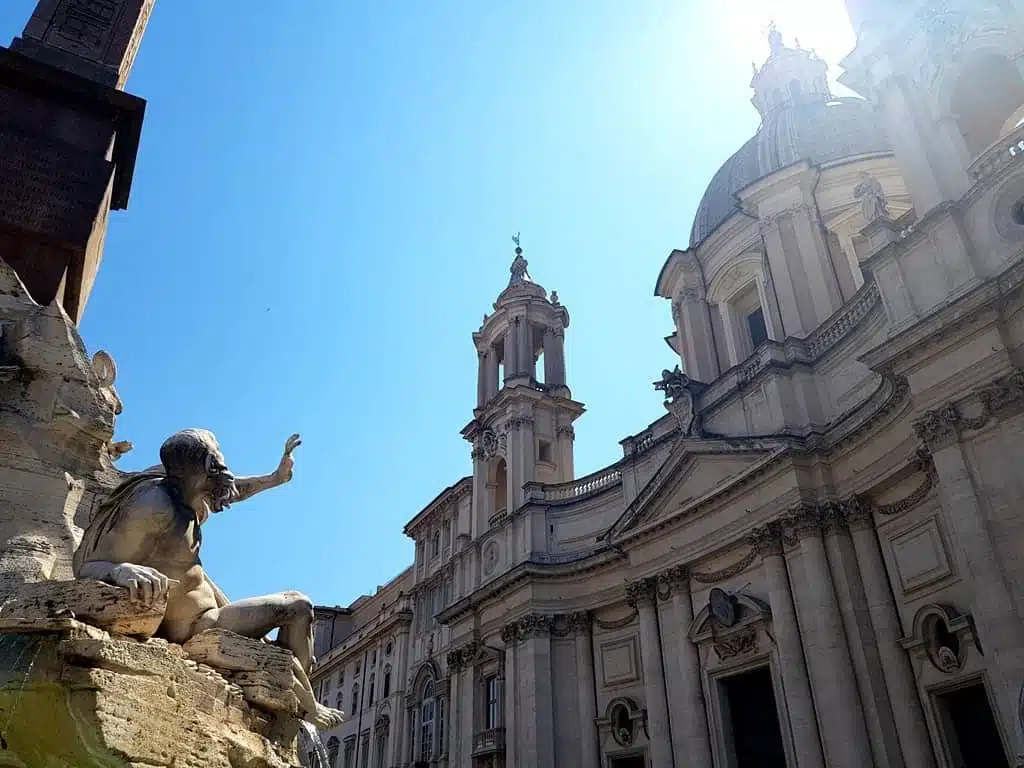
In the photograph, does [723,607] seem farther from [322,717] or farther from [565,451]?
[322,717]

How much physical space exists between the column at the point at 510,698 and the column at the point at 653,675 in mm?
4331

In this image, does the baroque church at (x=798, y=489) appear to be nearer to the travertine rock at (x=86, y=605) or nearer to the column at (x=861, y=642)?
the column at (x=861, y=642)

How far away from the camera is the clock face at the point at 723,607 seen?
1941 centimetres

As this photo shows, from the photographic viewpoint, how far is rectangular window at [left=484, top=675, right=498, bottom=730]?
25.3 m

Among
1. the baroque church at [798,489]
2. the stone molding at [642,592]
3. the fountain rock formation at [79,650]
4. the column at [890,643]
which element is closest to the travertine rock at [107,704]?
the fountain rock formation at [79,650]

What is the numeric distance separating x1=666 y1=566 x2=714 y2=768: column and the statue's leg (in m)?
17.4

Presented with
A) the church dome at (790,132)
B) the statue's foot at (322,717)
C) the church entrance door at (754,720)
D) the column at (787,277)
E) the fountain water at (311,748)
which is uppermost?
the church dome at (790,132)

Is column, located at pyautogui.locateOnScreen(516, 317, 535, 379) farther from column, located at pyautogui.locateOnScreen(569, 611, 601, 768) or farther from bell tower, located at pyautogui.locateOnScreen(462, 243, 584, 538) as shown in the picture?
column, located at pyautogui.locateOnScreen(569, 611, 601, 768)

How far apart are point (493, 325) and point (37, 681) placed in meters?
32.1

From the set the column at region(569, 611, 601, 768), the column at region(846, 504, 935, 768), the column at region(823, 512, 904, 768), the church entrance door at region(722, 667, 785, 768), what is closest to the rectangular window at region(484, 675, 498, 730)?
the column at region(569, 611, 601, 768)

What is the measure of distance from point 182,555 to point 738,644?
57.9 ft

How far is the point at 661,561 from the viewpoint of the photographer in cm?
2216

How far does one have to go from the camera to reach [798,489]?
18422mm

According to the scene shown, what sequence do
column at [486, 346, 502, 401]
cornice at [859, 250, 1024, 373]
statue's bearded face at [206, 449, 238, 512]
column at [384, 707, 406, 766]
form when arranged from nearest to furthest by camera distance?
statue's bearded face at [206, 449, 238, 512], cornice at [859, 250, 1024, 373], column at [384, 707, 406, 766], column at [486, 346, 502, 401]
